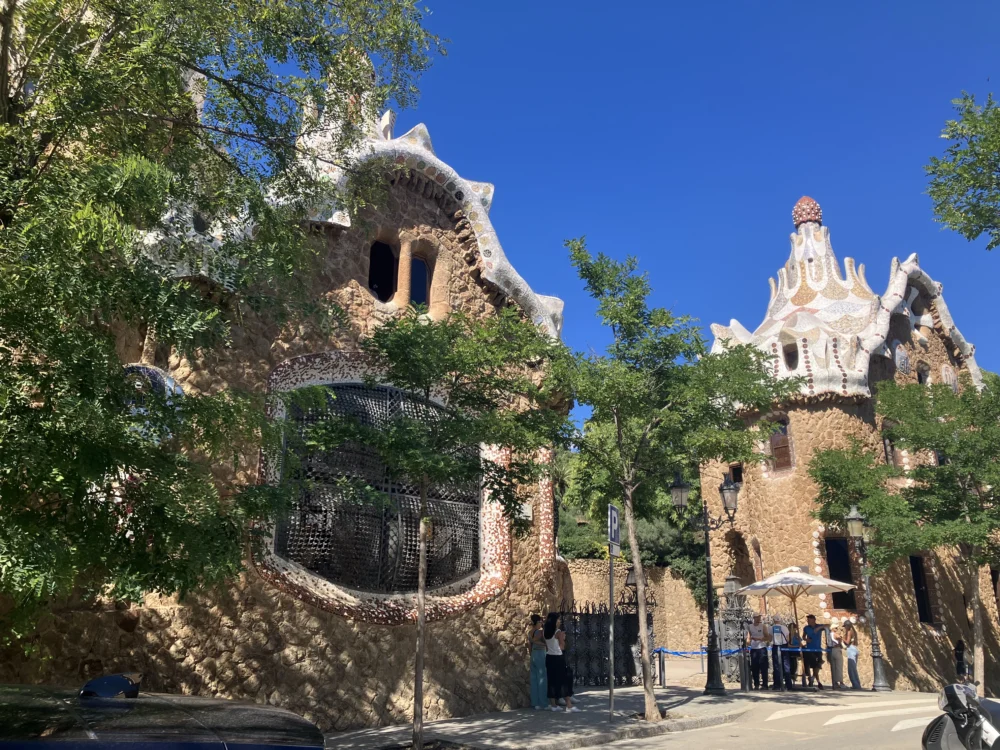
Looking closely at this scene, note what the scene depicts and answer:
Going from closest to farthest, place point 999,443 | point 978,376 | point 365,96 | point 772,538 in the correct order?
point 365,96
point 999,443
point 772,538
point 978,376

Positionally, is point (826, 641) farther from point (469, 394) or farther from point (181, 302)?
point (181, 302)

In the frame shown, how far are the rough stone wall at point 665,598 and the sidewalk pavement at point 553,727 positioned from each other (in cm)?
1211

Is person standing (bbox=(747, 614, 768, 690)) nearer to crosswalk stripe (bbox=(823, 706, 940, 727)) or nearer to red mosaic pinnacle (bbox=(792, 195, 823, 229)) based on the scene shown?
crosswalk stripe (bbox=(823, 706, 940, 727))

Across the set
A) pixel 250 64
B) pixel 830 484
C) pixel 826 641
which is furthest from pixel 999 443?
pixel 250 64

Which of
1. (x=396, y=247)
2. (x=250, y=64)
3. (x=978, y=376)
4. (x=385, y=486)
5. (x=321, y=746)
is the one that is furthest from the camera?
(x=978, y=376)

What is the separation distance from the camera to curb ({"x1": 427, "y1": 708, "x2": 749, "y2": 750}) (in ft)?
23.3

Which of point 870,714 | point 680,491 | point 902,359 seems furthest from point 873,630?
point 902,359

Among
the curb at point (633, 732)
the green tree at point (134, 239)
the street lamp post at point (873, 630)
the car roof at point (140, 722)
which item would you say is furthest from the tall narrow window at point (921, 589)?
the car roof at point (140, 722)

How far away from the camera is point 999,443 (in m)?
15.4

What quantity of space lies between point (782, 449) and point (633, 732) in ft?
43.4

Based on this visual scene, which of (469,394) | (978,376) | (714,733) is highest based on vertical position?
(978,376)

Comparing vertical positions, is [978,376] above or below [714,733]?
above

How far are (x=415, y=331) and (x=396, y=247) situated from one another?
3273mm

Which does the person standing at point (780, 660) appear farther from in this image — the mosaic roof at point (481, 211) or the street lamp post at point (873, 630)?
the mosaic roof at point (481, 211)
